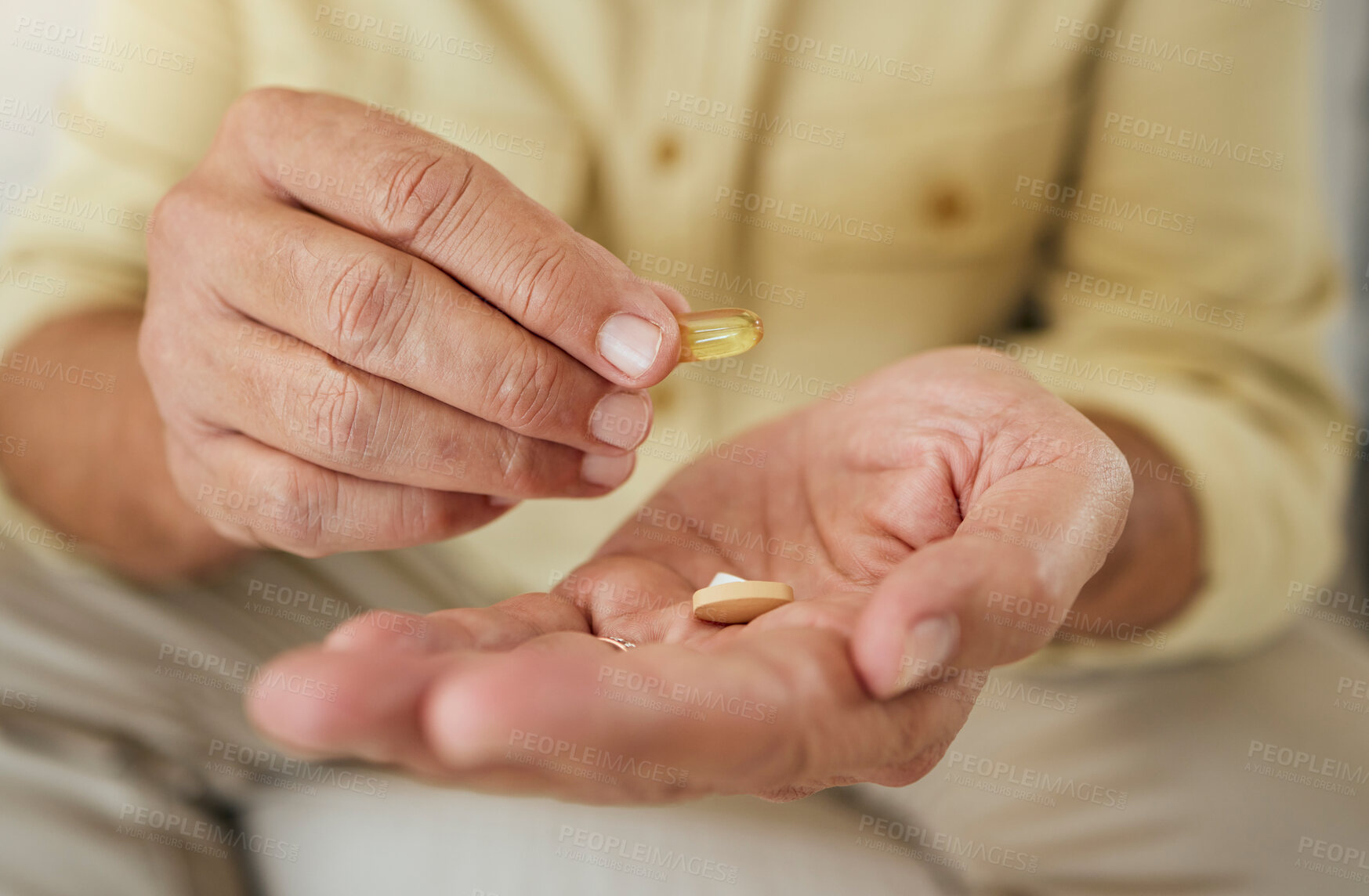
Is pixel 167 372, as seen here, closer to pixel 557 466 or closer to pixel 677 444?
pixel 557 466

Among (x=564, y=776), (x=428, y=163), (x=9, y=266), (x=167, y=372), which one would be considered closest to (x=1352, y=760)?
(x=564, y=776)

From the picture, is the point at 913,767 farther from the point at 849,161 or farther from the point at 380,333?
the point at 849,161

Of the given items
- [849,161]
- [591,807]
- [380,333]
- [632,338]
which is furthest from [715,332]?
[849,161]

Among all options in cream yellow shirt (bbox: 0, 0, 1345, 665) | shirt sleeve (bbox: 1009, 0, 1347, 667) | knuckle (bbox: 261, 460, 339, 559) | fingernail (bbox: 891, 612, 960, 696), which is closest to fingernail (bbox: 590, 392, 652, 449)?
knuckle (bbox: 261, 460, 339, 559)

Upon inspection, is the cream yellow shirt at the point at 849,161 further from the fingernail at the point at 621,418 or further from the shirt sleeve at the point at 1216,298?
the fingernail at the point at 621,418

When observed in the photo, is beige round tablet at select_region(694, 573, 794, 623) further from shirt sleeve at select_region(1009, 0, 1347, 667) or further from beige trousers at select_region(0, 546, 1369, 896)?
shirt sleeve at select_region(1009, 0, 1347, 667)

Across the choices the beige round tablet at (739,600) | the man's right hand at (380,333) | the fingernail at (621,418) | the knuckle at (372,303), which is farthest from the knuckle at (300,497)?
the beige round tablet at (739,600)
